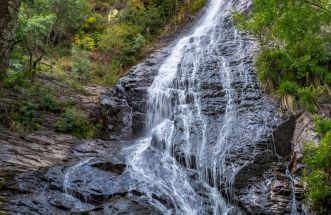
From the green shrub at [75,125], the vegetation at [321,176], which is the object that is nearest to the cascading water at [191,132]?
the green shrub at [75,125]

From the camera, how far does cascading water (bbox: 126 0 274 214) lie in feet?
27.9

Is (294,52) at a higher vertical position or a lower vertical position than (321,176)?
higher

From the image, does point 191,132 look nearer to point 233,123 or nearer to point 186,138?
point 186,138

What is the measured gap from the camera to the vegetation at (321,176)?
7.12m

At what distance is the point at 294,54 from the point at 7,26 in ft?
32.9

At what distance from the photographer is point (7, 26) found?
2500 mm

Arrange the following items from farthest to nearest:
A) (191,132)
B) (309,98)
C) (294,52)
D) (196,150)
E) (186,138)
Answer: (294,52), (191,132), (186,138), (309,98), (196,150)

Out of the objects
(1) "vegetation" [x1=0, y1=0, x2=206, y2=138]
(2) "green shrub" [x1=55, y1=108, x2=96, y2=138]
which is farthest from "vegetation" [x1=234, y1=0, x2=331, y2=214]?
(1) "vegetation" [x1=0, y1=0, x2=206, y2=138]

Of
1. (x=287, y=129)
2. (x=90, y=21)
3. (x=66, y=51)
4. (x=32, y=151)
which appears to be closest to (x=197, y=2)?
(x=90, y=21)

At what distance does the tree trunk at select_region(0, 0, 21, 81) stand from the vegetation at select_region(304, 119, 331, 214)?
626cm

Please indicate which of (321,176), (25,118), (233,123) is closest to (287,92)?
(233,123)

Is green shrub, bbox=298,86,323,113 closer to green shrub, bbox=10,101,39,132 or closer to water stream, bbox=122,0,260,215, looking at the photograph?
water stream, bbox=122,0,260,215

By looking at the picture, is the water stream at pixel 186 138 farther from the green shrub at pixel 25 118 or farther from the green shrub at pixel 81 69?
the green shrub at pixel 81 69

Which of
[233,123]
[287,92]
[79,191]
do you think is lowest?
[79,191]
